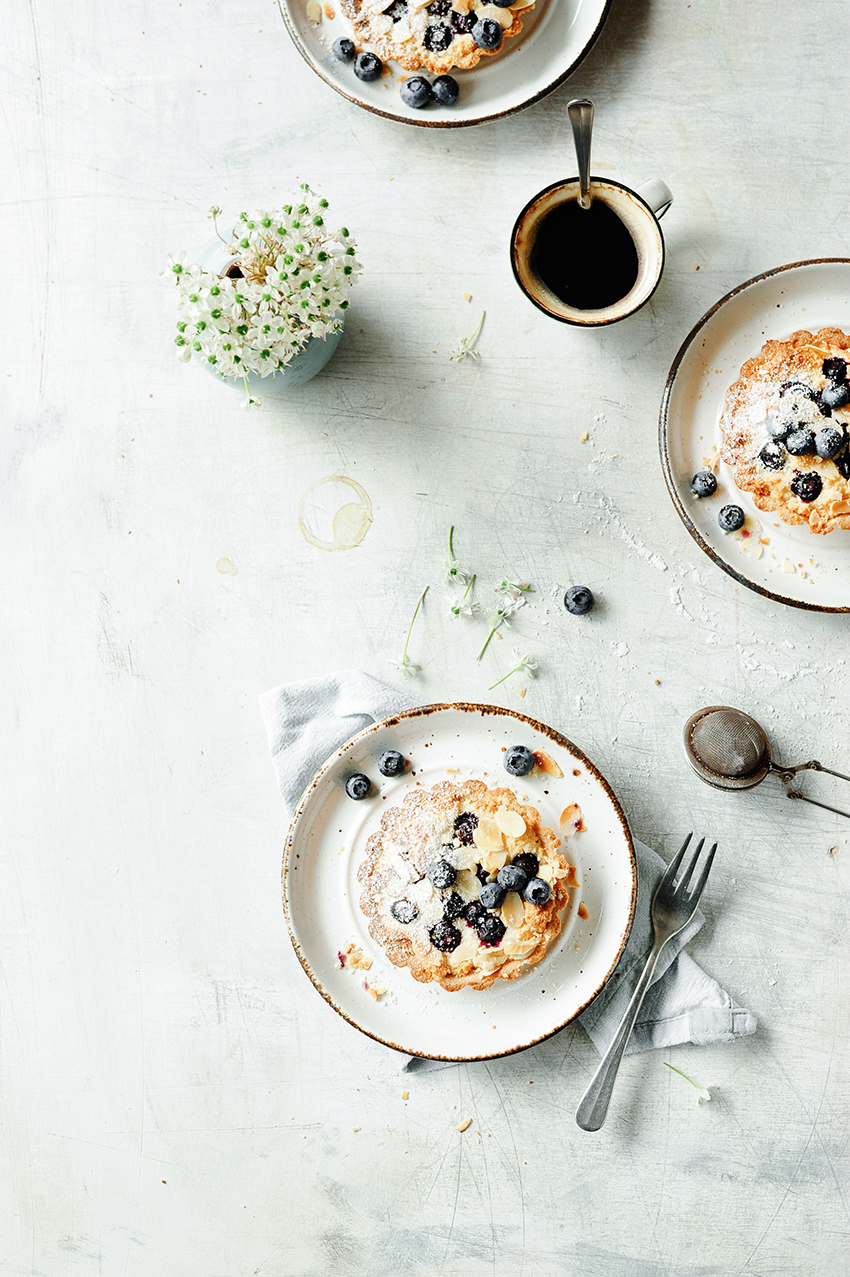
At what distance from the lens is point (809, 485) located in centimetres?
220

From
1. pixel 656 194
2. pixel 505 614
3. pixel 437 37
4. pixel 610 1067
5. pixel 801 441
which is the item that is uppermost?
pixel 437 37

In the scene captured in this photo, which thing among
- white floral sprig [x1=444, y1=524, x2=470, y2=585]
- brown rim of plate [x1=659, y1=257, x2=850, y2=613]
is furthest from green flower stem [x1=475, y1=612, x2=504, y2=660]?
brown rim of plate [x1=659, y1=257, x2=850, y2=613]

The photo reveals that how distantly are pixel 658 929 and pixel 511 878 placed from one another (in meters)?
0.48

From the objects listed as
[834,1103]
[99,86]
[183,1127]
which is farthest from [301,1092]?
[99,86]

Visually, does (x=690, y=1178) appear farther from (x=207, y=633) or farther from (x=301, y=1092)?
(x=207, y=633)

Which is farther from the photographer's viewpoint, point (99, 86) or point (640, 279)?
point (99, 86)

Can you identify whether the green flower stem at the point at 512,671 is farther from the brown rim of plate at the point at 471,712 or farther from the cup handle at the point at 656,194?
the cup handle at the point at 656,194

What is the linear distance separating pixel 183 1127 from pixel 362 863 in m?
0.95

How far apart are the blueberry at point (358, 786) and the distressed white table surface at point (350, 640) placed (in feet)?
1.05

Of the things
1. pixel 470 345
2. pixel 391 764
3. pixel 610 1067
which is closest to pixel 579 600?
pixel 391 764

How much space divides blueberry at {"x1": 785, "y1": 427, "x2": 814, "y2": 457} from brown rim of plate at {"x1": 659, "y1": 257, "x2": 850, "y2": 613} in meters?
0.28

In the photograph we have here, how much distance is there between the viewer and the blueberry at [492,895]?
217 centimetres

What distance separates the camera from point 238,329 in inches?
80.9

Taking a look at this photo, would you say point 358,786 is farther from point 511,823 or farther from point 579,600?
point 579,600
